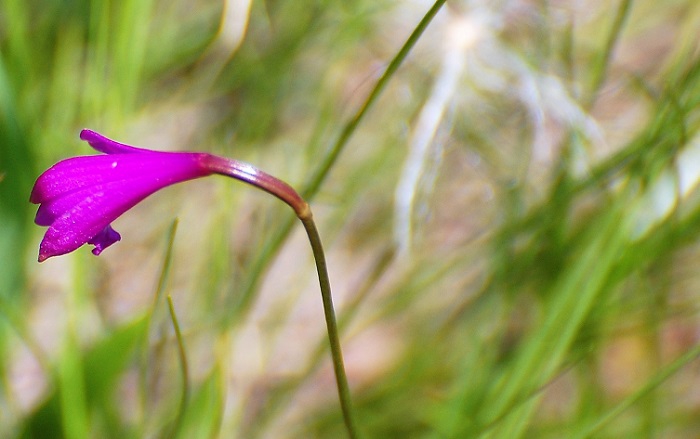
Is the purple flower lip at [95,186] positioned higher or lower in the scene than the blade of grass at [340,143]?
lower

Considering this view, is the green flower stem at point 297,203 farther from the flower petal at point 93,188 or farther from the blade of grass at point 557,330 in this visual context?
the blade of grass at point 557,330

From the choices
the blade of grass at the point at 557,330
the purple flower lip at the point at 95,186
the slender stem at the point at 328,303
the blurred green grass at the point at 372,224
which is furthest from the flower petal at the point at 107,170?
the blade of grass at the point at 557,330

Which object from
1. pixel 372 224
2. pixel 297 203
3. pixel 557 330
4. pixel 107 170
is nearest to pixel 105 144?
pixel 107 170

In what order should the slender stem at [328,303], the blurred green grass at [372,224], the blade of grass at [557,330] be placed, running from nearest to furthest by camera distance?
the slender stem at [328,303]
the blade of grass at [557,330]
the blurred green grass at [372,224]

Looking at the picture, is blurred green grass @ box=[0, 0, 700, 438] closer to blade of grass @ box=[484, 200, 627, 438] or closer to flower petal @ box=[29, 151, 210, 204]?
blade of grass @ box=[484, 200, 627, 438]

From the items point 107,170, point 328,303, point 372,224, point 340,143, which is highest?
point 372,224

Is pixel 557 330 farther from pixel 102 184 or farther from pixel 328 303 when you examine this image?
pixel 102 184

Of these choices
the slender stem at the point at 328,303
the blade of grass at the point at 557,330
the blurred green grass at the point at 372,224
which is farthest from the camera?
the blurred green grass at the point at 372,224

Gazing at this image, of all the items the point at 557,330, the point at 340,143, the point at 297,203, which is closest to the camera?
the point at 297,203
